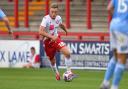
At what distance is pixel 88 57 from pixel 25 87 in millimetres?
8618

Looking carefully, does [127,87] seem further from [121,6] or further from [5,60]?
[5,60]

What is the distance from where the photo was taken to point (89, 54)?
23.6 metres

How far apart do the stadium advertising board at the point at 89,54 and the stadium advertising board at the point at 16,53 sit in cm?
139

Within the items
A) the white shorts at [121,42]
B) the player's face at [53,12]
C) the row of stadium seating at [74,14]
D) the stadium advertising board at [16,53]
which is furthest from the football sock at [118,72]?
the row of stadium seating at [74,14]

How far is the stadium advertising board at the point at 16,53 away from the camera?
955 inches

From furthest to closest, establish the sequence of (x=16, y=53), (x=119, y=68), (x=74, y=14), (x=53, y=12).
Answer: (x=74, y=14) < (x=16, y=53) < (x=53, y=12) < (x=119, y=68)

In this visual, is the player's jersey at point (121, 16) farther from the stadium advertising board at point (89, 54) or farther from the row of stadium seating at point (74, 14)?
the row of stadium seating at point (74, 14)

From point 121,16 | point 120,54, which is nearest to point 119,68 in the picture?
point 120,54

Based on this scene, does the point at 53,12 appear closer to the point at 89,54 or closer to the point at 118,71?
the point at 118,71

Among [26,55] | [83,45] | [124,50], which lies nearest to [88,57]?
[83,45]

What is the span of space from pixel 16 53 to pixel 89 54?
9.21 feet

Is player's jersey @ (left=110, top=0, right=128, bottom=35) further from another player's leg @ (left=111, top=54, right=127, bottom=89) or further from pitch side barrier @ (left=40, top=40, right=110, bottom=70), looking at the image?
pitch side barrier @ (left=40, top=40, right=110, bottom=70)

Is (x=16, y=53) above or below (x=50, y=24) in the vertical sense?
below

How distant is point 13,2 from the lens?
1206 inches
